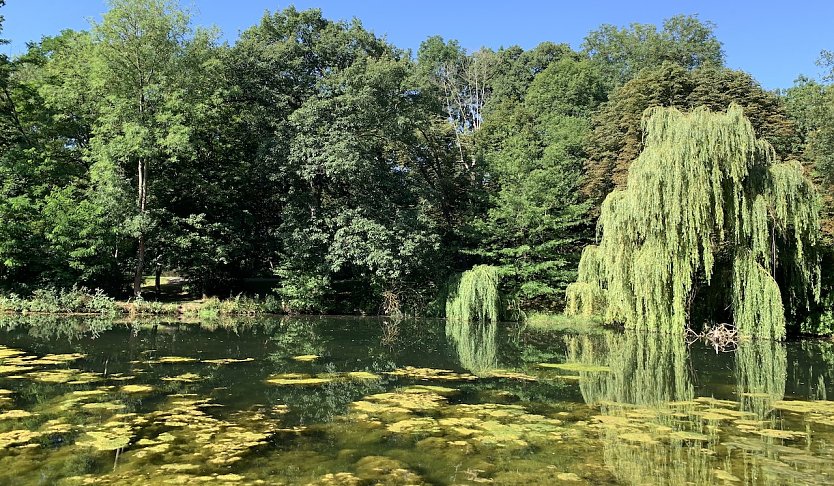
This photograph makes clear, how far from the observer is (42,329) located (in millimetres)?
15703

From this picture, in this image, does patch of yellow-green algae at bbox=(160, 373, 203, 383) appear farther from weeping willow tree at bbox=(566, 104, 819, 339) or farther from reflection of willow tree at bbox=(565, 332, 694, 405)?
weeping willow tree at bbox=(566, 104, 819, 339)

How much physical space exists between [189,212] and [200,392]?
2089 cm

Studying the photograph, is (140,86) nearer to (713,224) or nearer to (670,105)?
(713,224)

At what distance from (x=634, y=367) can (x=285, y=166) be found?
17.9 m

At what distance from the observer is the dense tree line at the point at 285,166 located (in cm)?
2312

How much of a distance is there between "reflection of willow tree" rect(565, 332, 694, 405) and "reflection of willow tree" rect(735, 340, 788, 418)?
854mm

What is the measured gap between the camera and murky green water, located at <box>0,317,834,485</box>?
5.00m

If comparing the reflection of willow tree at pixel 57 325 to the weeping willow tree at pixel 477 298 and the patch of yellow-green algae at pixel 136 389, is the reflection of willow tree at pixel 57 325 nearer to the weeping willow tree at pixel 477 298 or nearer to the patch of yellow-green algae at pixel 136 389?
the patch of yellow-green algae at pixel 136 389

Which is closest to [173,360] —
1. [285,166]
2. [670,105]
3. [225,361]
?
[225,361]

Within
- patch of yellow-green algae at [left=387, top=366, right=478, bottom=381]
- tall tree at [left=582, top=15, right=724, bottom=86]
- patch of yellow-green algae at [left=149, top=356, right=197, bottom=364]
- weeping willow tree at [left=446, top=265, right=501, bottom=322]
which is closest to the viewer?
patch of yellow-green algae at [left=387, top=366, right=478, bottom=381]

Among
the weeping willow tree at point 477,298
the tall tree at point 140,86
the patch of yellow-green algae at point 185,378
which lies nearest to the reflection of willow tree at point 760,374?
the patch of yellow-green algae at point 185,378

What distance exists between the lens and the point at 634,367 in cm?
1116

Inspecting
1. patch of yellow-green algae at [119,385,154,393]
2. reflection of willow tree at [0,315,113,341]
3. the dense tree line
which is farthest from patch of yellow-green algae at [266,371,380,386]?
the dense tree line

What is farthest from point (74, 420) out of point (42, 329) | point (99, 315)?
point (99, 315)
